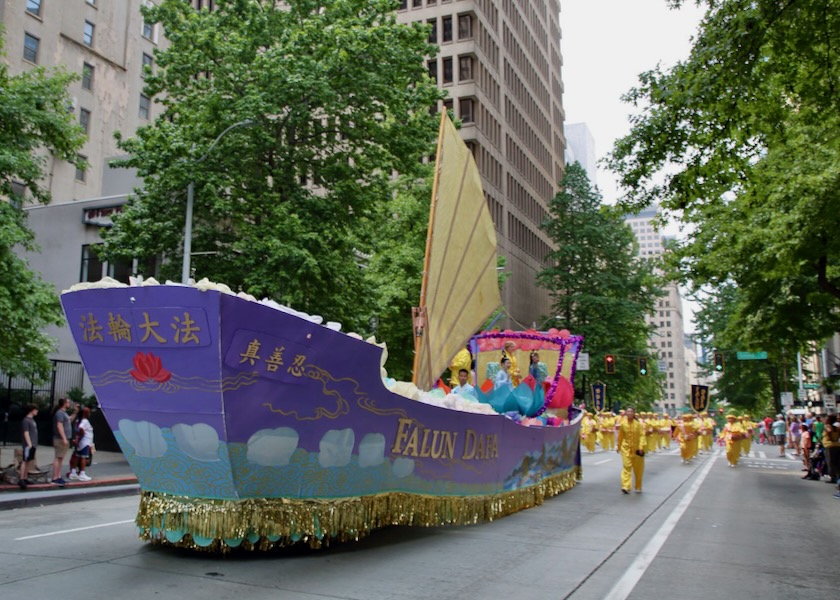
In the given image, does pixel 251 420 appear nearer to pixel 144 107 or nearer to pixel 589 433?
pixel 589 433

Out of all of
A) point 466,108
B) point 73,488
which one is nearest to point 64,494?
point 73,488

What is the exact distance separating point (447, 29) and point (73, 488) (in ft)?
149

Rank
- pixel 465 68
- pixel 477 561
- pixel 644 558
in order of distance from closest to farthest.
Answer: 1. pixel 477 561
2. pixel 644 558
3. pixel 465 68

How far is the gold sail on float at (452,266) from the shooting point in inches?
408

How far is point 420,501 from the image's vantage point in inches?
340

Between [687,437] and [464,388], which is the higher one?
[464,388]

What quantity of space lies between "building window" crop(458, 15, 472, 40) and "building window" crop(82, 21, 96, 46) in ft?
79.2

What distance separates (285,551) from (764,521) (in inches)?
319

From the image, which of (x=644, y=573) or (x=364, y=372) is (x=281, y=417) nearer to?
(x=364, y=372)

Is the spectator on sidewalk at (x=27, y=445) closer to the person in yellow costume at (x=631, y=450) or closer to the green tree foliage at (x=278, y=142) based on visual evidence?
the green tree foliage at (x=278, y=142)

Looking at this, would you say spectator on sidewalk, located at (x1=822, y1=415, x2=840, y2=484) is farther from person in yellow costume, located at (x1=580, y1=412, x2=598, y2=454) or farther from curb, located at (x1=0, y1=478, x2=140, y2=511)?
curb, located at (x1=0, y1=478, x2=140, y2=511)

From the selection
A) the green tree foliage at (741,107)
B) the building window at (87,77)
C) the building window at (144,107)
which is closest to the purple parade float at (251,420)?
the green tree foliage at (741,107)

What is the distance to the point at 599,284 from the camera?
4938 cm

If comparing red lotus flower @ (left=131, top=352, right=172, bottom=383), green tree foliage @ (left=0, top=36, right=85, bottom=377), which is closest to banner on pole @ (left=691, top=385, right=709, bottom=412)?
green tree foliage @ (left=0, top=36, right=85, bottom=377)
